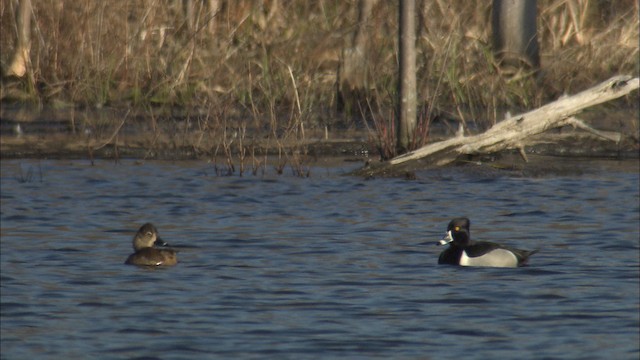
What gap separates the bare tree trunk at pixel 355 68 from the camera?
21062 millimetres

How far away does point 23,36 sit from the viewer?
68.7ft

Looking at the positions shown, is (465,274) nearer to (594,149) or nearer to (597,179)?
(597,179)

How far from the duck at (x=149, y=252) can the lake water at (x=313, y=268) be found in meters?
0.10

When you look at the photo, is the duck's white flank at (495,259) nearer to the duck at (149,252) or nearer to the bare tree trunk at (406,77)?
the duck at (149,252)

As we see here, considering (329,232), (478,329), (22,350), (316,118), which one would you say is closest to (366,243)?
(329,232)

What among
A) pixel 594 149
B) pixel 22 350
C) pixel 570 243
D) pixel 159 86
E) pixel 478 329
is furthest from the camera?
pixel 159 86

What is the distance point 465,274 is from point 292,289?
1456mm

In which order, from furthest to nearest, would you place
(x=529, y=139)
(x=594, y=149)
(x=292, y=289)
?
(x=594, y=149)
(x=529, y=139)
(x=292, y=289)

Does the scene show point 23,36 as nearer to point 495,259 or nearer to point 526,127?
point 526,127

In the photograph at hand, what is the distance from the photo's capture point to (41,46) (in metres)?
21.1

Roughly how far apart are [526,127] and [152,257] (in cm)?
559

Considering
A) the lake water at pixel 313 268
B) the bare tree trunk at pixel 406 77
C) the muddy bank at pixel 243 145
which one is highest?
the bare tree trunk at pixel 406 77

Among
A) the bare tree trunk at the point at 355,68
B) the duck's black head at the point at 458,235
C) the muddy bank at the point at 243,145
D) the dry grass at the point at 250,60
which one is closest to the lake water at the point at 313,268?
the duck's black head at the point at 458,235

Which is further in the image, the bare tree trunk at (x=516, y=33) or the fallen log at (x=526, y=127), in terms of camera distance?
the bare tree trunk at (x=516, y=33)
